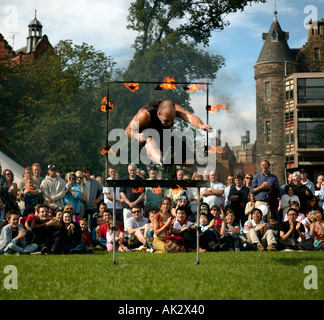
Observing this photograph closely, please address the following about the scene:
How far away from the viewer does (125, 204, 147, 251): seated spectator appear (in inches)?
461

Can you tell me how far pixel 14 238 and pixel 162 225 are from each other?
2856 mm

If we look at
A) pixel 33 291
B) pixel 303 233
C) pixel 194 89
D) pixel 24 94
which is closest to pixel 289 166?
pixel 24 94

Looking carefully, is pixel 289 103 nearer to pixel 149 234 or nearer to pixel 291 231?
pixel 291 231

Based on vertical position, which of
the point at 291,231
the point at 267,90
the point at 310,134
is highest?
the point at 267,90

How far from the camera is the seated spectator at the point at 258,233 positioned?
37.4 ft

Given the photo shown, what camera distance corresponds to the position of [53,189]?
12.5 m

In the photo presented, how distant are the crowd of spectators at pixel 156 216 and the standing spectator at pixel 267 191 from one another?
2 cm

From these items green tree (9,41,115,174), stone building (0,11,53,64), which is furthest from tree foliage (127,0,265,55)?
stone building (0,11,53,64)

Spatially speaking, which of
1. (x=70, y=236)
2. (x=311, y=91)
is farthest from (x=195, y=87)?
(x=311, y=91)

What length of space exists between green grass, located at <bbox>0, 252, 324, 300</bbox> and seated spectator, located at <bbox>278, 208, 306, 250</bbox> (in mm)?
2152

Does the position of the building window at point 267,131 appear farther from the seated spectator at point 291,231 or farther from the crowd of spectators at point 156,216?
the seated spectator at point 291,231

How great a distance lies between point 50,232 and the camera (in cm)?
1076
